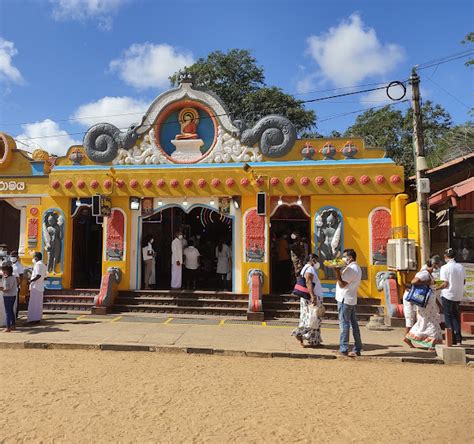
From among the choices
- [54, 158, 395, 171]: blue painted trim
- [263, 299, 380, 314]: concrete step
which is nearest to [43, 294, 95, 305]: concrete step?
[54, 158, 395, 171]: blue painted trim

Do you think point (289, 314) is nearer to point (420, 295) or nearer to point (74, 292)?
point (420, 295)

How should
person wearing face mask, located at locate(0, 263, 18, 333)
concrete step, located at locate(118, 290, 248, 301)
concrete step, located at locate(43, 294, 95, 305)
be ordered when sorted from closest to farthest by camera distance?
person wearing face mask, located at locate(0, 263, 18, 333) < concrete step, located at locate(118, 290, 248, 301) < concrete step, located at locate(43, 294, 95, 305)

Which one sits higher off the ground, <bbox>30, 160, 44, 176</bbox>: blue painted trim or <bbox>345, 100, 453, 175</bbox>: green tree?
<bbox>345, 100, 453, 175</bbox>: green tree

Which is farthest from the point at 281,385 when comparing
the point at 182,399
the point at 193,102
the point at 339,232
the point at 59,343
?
the point at 193,102

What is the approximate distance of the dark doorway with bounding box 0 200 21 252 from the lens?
13.1 m

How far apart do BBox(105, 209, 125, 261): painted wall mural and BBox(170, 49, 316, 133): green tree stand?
14544 mm

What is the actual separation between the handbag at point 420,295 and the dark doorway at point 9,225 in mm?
11690

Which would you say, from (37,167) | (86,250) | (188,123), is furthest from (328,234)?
(37,167)

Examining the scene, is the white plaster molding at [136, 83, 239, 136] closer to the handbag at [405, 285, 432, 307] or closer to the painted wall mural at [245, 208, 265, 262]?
the painted wall mural at [245, 208, 265, 262]

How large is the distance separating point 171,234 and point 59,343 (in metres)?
6.59

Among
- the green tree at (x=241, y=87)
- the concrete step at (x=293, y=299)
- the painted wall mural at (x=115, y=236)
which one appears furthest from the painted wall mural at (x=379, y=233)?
the green tree at (x=241, y=87)

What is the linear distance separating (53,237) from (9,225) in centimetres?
238

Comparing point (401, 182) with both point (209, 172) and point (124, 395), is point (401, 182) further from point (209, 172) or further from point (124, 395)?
point (124, 395)

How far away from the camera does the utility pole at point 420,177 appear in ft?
28.3
